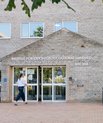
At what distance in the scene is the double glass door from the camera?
24.9m

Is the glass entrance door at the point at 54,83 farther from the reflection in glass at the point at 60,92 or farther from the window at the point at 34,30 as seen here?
the window at the point at 34,30

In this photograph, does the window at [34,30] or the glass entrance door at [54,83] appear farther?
the window at [34,30]

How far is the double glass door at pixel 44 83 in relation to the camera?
81.7 feet

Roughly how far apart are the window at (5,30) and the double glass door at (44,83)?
3911 mm

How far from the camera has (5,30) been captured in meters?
28.5

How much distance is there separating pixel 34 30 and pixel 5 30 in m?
2.21

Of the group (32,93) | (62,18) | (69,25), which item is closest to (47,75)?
(32,93)

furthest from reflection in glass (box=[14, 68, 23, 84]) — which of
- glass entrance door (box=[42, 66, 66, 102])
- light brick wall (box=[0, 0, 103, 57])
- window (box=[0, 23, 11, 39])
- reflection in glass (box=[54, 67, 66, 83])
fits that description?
window (box=[0, 23, 11, 39])

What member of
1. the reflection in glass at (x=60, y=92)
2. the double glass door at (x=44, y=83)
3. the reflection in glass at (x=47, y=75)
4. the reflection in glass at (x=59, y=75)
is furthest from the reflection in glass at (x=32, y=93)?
the reflection in glass at (x=59, y=75)

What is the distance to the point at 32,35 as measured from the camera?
28281 millimetres

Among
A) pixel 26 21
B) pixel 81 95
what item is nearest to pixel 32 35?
pixel 26 21

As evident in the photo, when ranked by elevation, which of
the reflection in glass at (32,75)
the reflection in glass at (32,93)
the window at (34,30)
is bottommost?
the reflection in glass at (32,93)

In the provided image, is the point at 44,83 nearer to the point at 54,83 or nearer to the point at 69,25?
the point at 54,83

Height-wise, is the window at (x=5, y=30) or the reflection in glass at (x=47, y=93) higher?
the window at (x=5, y=30)
